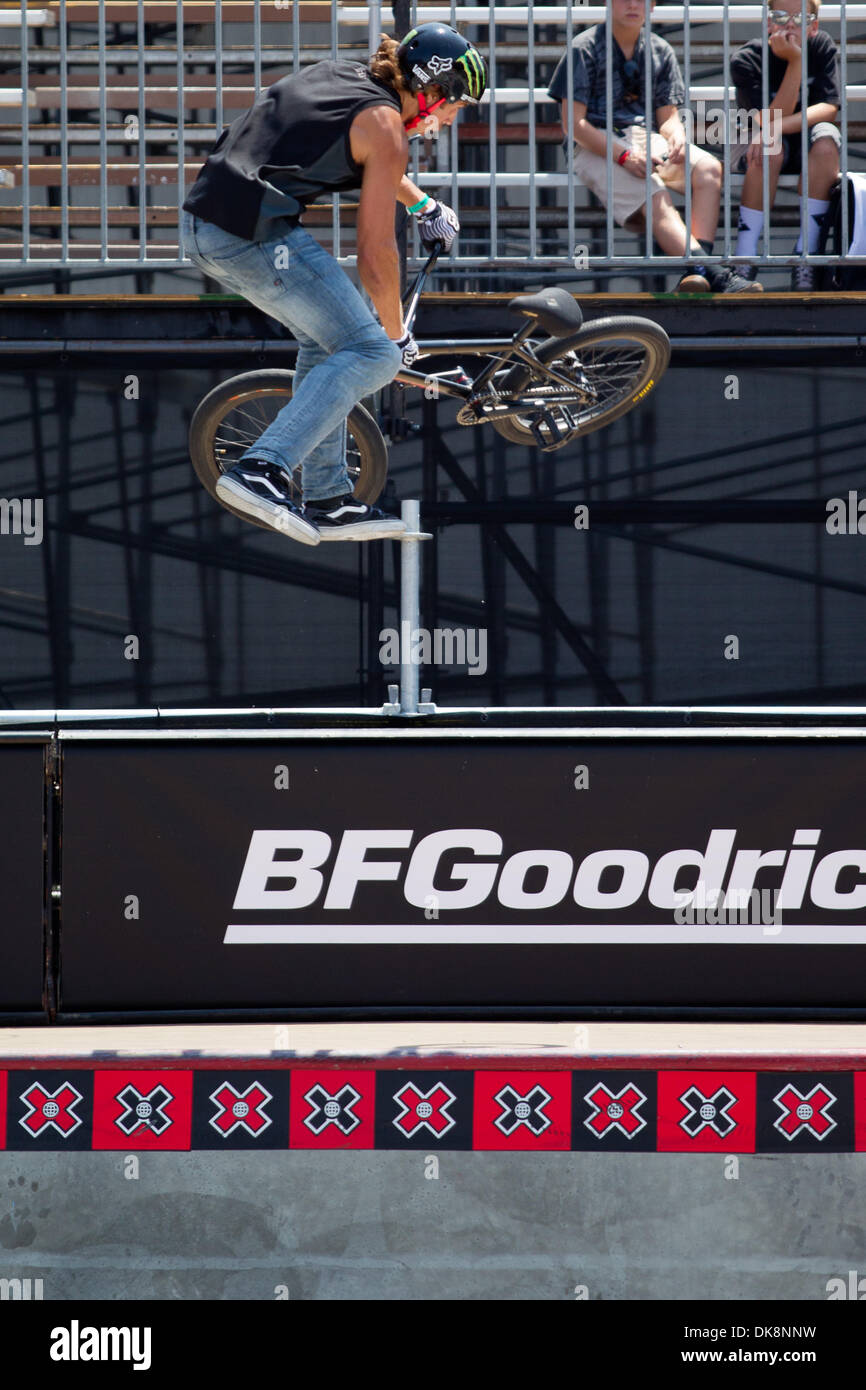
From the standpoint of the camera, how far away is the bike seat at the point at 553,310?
617cm

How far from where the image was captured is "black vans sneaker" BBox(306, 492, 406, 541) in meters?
5.03

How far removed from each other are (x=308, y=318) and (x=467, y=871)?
78.9 inches

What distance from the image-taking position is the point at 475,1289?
13.4ft

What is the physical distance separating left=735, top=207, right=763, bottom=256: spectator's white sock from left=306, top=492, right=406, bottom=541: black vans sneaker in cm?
345

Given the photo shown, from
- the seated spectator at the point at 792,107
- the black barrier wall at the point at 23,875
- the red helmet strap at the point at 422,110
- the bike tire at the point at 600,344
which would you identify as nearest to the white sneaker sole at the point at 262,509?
the black barrier wall at the point at 23,875

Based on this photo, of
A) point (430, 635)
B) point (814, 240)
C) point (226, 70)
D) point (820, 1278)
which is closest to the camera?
point (820, 1278)

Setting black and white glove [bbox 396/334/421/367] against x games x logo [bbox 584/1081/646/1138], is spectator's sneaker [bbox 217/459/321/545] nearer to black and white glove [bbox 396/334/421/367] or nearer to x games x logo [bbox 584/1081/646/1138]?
black and white glove [bbox 396/334/421/367]

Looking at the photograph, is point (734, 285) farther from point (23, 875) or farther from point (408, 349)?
point (23, 875)

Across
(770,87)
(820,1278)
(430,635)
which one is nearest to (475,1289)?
(820,1278)

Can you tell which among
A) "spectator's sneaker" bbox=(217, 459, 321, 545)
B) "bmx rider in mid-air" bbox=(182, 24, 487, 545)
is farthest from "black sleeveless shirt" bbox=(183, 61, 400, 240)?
"spectator's sneaker" bbox=(217, 459, 321, 545)

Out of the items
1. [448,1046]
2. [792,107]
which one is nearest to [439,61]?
[448,1046]

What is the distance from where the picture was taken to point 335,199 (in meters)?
7.27
